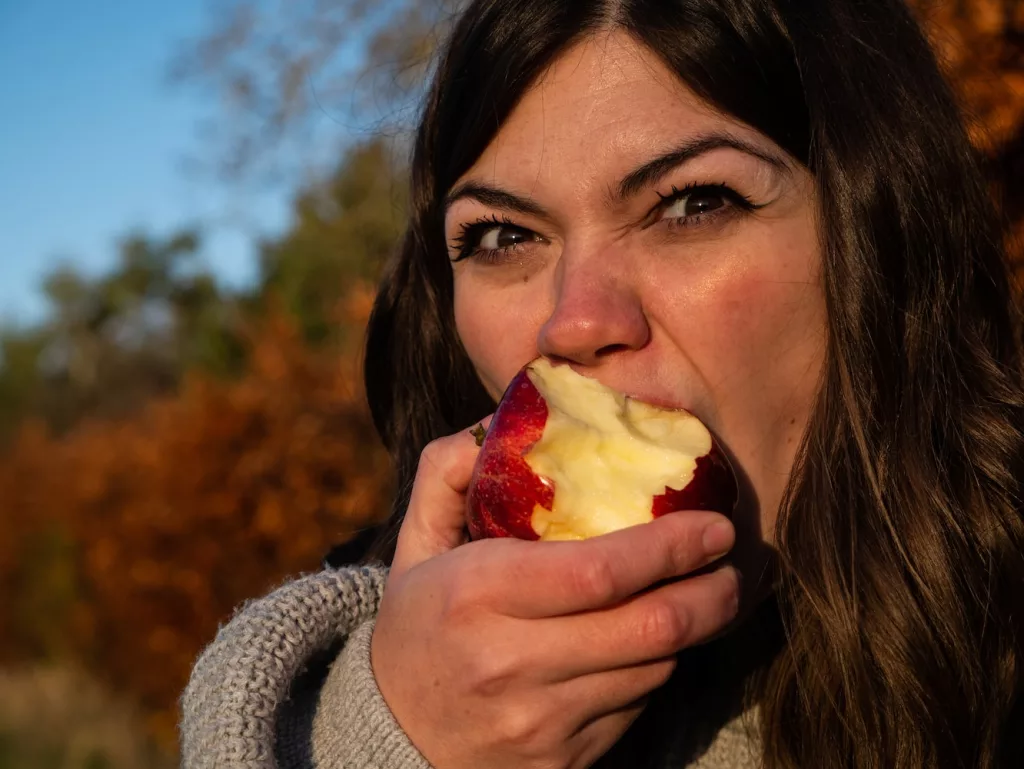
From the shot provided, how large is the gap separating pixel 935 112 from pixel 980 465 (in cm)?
69

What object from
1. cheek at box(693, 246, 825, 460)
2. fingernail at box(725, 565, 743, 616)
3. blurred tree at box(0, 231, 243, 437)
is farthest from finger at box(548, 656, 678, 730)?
blurred tree at box(0, 231, 243, 437)

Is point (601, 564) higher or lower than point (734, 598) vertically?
higher

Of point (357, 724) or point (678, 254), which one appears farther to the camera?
point (678, 254)

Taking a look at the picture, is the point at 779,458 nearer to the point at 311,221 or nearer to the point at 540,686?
the point at 540,686

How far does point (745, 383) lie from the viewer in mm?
1598

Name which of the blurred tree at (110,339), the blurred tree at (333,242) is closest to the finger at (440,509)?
the blurred tree at (333,242)

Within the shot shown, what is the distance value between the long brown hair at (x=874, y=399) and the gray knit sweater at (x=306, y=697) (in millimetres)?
312

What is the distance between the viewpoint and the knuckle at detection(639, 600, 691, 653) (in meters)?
1.23

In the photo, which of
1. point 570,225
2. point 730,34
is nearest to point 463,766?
point 570,225

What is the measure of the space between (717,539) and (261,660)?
73cm

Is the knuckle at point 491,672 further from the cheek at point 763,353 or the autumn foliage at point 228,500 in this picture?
the autumn foliage at point 228,500

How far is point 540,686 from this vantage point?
1.28 metres

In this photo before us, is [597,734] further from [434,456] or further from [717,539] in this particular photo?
[434,456]

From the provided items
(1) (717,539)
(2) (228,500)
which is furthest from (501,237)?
(2) (228,500)
